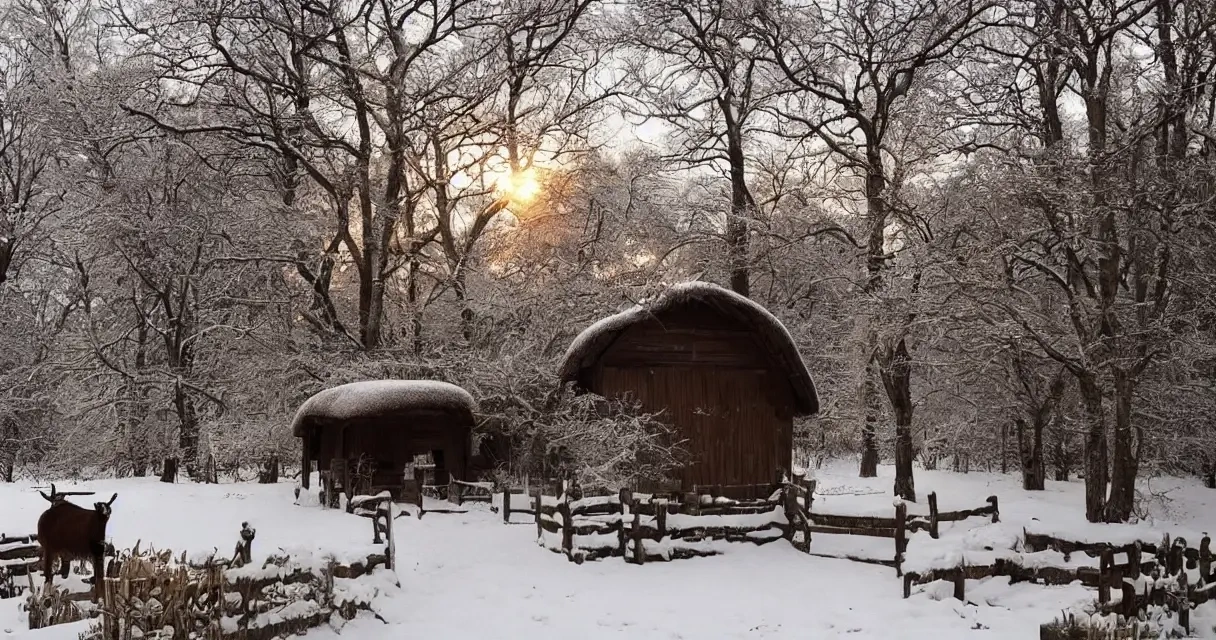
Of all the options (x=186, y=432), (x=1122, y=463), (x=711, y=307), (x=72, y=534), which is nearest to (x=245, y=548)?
(x=72, y=534)

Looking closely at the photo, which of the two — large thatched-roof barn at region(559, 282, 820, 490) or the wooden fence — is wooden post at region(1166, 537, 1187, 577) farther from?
large thatched-roof barn at region(559, 282, 820, 490)

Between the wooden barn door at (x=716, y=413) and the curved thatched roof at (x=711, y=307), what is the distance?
67cm

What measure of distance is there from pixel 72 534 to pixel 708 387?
1174 cm

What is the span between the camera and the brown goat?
31.5 feet

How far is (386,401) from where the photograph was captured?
18484 millimetres

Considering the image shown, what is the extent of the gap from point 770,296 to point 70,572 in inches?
973

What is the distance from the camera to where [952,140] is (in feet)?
73.9

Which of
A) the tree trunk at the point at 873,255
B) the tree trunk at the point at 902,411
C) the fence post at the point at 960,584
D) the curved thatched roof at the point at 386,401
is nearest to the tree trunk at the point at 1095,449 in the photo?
the tree trunk at the point at 873,255

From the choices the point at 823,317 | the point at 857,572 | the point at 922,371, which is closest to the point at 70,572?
the point at 857,572

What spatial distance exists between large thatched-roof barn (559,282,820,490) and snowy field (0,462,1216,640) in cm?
221

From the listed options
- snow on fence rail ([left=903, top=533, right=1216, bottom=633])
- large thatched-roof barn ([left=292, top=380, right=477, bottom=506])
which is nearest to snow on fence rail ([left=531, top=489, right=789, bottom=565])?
snow on fence rail ([left=903, top=533, right=1216, bottom=633])

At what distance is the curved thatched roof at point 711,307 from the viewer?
57.8 ft

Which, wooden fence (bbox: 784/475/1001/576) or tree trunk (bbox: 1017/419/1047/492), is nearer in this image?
wooden fence (bbox: 784/475/1001/576)

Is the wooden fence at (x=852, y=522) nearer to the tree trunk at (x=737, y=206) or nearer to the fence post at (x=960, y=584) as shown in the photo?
the fence post at (x=960, y=584)
